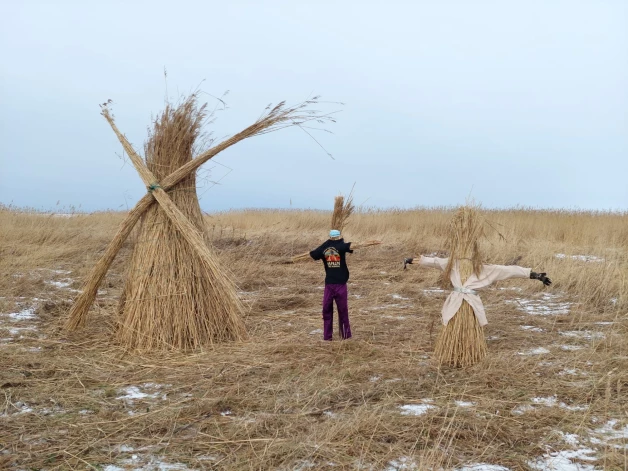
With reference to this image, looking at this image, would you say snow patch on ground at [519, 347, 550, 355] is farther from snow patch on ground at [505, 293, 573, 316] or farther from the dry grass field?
snow patch on ground at [505, 293, 573, 316]

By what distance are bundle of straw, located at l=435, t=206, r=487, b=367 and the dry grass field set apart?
152 millimetres

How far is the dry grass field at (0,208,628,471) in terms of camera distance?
9.80 ft

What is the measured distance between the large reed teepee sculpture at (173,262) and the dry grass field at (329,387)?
0.86 feet

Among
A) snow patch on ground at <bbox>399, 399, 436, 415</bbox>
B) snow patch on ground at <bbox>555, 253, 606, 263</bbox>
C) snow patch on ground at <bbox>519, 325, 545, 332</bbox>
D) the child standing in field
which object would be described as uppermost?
snow patch on ground at <bbox>555, 253, 606, 263</bbox>

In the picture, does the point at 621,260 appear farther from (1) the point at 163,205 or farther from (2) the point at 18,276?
(2) the point at 18,276

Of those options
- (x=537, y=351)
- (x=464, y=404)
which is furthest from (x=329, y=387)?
(x=537, y=351)

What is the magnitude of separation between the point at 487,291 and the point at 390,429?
5.27 m

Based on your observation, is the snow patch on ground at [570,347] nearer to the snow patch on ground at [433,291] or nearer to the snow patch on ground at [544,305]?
the snow patch on ground at [544,305]

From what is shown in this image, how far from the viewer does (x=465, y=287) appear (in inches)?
182

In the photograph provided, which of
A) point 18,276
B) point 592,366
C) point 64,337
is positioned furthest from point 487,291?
point 18,276

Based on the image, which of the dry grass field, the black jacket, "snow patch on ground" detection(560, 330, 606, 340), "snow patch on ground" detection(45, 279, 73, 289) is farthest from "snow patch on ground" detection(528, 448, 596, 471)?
"snow patch on ground" detection(45, 279, 73, 289)

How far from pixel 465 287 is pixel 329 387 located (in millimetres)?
1479

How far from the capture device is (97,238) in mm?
11812

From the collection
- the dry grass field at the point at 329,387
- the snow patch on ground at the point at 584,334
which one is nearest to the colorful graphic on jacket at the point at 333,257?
the dry grass field at the point at 329,387
